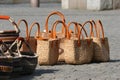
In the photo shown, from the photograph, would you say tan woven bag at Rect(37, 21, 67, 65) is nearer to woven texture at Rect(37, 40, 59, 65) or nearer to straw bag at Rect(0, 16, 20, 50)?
woven texture at Rect(37, 40, 59, 65)

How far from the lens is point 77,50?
9.61m

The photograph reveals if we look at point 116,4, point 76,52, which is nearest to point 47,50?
point 76,52

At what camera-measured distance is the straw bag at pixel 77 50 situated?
9.57 metres

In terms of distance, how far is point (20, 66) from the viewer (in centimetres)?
822

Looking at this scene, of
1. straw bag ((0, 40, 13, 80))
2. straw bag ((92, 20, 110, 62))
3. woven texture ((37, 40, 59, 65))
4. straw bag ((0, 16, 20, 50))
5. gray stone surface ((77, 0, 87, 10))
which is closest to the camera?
straw bag ((0, 40, 13, 80))

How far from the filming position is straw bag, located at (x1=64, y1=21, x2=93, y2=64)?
9.57 meters

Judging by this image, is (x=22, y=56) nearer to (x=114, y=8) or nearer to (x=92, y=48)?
(x=92, y=48)

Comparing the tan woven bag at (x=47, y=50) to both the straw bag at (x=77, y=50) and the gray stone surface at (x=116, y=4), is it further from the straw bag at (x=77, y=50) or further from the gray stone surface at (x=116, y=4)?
the gray stone surface at (x=116, y=4)

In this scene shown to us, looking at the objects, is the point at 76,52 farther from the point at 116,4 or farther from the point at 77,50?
the point at 116,4

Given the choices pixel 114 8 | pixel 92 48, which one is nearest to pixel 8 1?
pixel 114 8

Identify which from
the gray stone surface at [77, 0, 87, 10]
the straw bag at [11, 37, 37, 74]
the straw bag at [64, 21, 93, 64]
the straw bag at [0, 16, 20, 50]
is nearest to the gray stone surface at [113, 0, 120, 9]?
the gray stone surface at [77, 0, 87, 10]

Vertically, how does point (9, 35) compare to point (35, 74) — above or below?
above

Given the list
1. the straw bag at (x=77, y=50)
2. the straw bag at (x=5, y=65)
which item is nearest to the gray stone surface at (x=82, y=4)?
the straw bag at (x=77, y=50)

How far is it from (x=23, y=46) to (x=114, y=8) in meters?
18.6
